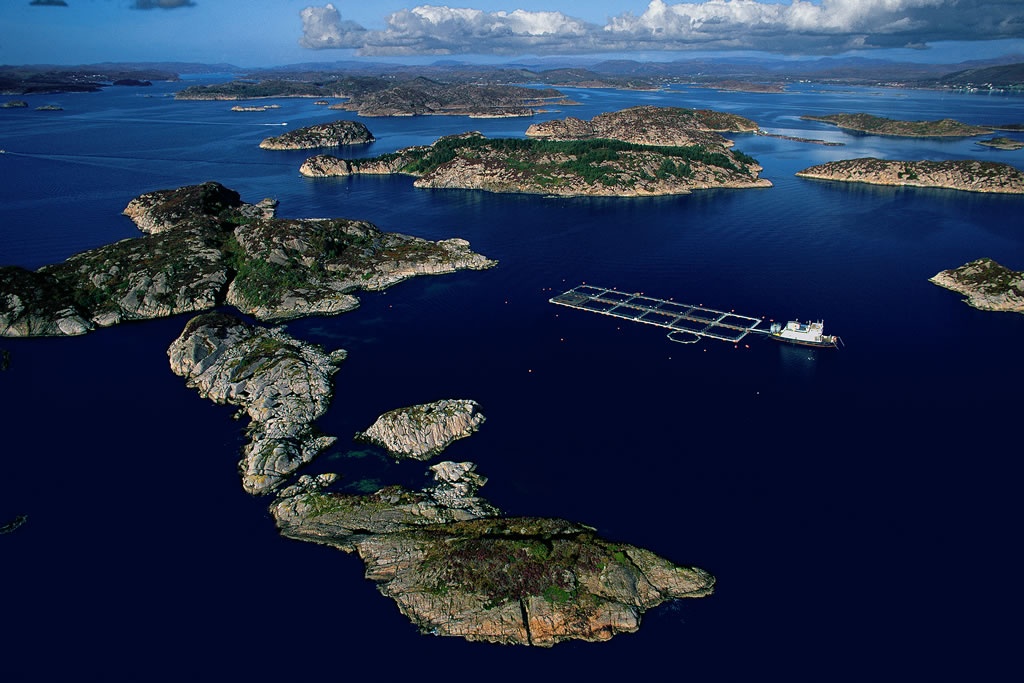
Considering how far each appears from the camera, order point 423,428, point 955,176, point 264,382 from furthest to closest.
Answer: point 955,176
point 264,382
point 423,428

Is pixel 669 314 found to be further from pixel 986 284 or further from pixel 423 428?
pixel 986 284

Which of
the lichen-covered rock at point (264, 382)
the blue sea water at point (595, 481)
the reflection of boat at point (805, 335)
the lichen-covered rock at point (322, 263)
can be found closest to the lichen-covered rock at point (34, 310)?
the blue sea water at point (595, 481)

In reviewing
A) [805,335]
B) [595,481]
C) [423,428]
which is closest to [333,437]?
[423,428]

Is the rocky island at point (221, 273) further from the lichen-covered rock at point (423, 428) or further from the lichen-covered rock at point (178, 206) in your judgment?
the lichen-covered rock at point (423, 428)

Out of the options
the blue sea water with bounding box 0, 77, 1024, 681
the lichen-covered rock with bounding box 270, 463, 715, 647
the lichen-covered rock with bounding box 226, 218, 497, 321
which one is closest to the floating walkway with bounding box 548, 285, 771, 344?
the blue sea water with bounding box 0, 77, 1024, 681

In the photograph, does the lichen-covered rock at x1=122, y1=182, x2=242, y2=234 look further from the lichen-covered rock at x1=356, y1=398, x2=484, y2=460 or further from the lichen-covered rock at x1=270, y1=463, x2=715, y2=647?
the lichen-covered rock at x1=270, y1=463, x2=715, y2=647

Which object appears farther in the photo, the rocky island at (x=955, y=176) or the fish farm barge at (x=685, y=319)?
the rocky island at (x=955, y=176)

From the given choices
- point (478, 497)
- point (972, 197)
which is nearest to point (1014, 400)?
point (478, 497)

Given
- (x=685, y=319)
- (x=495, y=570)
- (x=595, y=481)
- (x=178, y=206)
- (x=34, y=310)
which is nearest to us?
(x=495, y=570)
